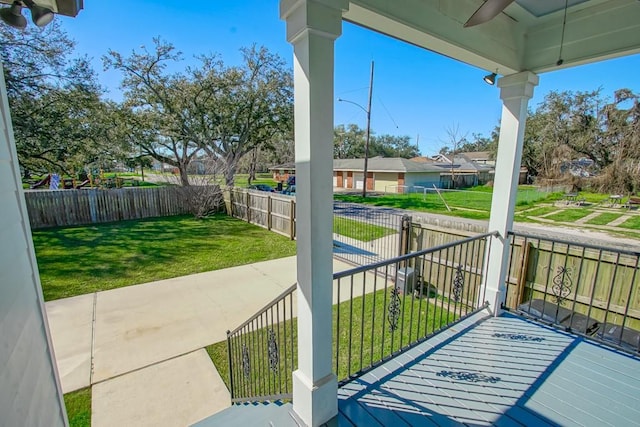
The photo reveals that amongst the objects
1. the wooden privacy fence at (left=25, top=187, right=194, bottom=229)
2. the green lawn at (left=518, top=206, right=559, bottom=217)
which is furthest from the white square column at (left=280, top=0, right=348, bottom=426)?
the green lawn at (left=518, top=206, right=559, bottom=217)

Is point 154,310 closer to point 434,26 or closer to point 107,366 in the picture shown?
point 107,366

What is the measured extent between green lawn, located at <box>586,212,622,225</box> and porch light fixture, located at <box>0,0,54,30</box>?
49.2ft

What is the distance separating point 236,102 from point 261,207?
7.99 m

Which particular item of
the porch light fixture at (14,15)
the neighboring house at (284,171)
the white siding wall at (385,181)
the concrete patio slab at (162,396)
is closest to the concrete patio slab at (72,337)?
the concrete patio slab at (162,396)

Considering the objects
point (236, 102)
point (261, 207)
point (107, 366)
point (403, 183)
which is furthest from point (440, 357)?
point (403, 183)

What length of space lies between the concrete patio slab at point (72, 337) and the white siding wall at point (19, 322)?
8.05 feet

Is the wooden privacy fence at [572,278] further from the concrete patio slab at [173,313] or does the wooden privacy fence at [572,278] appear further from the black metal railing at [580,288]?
the concrete patio slab at [173,313]

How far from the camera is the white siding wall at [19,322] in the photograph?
888 mm

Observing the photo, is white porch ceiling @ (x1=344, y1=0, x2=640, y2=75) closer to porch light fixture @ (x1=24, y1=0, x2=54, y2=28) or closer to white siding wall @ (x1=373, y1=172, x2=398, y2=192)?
porch light fixture @ (x1=24, y1=0, x2=54, y2=28)

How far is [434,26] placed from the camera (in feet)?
6.24

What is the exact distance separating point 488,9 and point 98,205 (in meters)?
12.8

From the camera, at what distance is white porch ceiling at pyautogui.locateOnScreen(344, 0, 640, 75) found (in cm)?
175

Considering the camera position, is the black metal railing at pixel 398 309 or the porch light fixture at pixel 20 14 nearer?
the porch light fixture at pixel 20 14

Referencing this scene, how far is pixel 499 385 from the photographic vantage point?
6.77 feet
